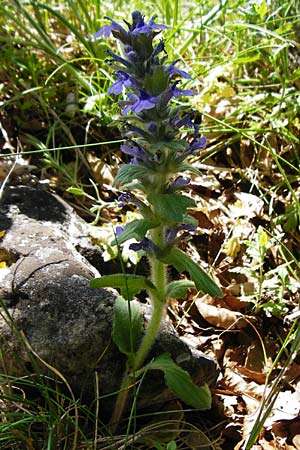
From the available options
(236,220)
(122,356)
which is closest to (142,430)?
(122,356)

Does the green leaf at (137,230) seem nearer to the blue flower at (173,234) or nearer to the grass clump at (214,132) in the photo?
the blue flower at (173,234)

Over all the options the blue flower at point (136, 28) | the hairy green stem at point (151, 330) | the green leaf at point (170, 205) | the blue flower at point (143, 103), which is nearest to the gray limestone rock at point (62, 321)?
the hairy green stem at point (151, 330)

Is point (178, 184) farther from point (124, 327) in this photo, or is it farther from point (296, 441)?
point (296, 441)

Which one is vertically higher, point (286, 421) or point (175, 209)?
point (175, 209)

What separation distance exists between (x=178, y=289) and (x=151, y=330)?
163 mm

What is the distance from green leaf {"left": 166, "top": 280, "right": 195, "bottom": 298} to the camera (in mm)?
1743

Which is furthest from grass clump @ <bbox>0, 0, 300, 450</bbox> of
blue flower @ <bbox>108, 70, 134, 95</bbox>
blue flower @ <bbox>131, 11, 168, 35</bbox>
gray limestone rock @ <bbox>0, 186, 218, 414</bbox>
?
blue flower @ <bbox>131, 11, 168, 35</bbox>

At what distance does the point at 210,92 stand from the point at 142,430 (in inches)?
73.3

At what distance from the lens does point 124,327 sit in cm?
177

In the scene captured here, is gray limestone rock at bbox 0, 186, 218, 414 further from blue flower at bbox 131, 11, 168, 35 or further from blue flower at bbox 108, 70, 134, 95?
blue flower at bbox 131, 11, 168, 35

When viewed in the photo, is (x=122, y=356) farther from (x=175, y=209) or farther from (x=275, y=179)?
(x=275, y=179)

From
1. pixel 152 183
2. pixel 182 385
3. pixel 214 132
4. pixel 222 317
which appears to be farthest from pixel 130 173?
pixel 214 132

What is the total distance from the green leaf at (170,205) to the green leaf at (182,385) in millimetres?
454

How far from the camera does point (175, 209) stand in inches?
60.6
